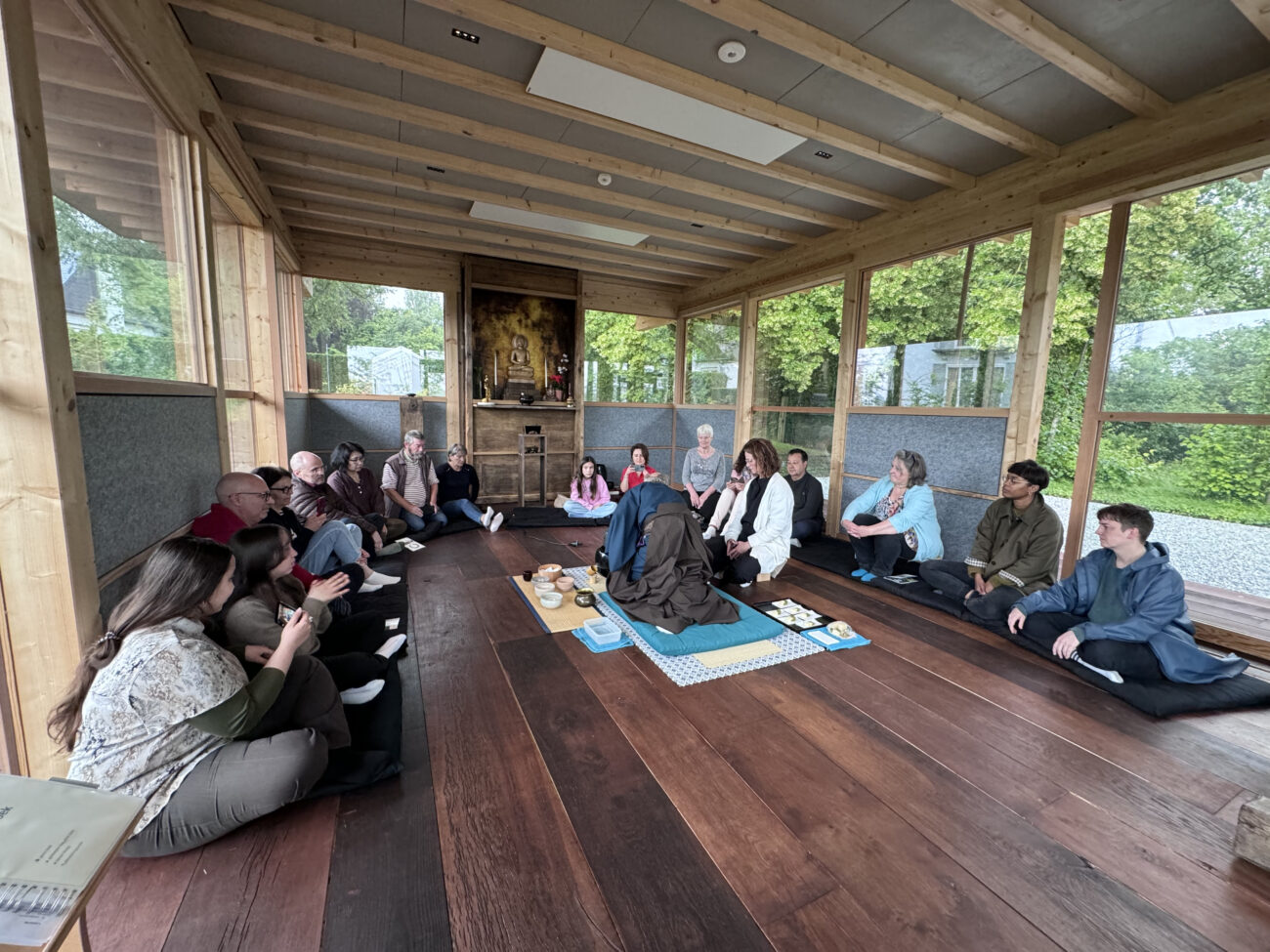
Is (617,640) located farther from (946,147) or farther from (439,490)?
(946,147)

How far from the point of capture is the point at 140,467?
1.89 m

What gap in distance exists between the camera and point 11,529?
4.41ft

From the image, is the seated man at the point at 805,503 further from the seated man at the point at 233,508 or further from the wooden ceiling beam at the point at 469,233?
the seated man at the point at 233,508

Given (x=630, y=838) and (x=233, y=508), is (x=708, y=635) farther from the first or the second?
(x=233, y=508)

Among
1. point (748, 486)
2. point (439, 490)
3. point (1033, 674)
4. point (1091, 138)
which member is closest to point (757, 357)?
point (748, 486)

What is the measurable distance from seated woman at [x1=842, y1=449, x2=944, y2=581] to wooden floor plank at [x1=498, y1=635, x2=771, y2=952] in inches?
109

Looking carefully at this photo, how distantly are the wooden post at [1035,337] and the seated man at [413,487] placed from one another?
5.00m

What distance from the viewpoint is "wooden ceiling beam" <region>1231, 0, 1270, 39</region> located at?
204 centimetres

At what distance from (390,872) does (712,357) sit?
6.68 m

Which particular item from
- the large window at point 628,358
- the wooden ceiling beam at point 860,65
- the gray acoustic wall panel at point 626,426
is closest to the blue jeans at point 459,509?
the gray acoustic wall panel at point 626,426

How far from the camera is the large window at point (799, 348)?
5.44 metres

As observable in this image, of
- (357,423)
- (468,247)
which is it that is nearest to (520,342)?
(468,247)

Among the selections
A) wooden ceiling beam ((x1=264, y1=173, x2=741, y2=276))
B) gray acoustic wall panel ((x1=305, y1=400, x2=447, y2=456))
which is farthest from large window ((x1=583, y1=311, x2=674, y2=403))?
gray acoustic wall panel ((x1=305, y1=400, x2=447, y2=456))

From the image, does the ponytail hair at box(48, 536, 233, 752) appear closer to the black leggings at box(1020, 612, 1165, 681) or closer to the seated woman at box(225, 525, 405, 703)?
the seated woman at box(225, 525, 405, 703)
